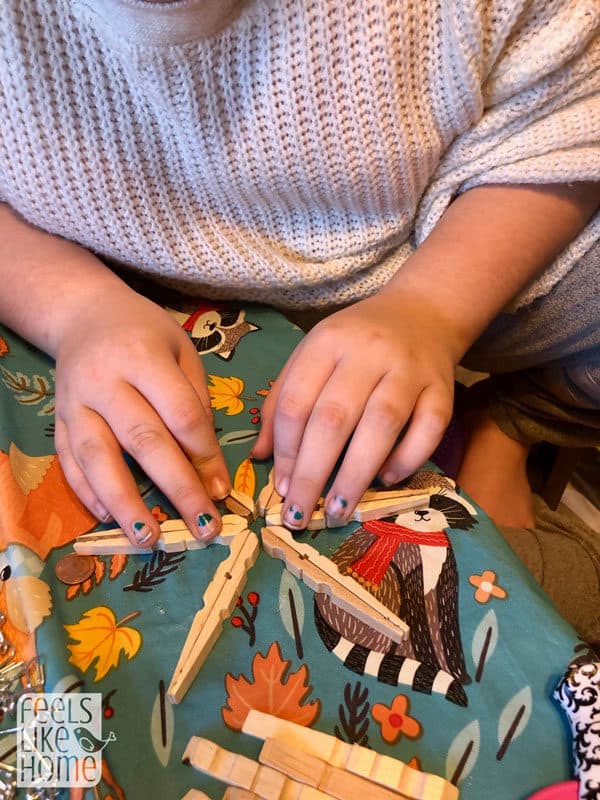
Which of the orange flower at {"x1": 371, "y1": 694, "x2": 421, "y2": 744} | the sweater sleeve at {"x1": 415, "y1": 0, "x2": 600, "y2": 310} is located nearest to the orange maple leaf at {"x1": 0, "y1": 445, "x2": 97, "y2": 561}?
the orange flower at {"x1": 371, "y1": 694, "x2": 421, "y2": 744}

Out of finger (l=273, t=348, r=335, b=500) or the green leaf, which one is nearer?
the green leaf

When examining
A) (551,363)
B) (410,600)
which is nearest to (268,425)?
(410,600)

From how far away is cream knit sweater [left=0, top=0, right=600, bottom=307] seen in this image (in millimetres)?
420

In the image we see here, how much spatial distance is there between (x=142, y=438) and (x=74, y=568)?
9 cm

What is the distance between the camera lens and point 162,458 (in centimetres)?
39

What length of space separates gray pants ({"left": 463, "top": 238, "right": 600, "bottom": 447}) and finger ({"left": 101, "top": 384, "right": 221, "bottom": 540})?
0.36 m

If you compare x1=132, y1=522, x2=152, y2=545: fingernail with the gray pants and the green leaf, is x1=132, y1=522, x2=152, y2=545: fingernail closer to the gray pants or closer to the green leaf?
the green leaf

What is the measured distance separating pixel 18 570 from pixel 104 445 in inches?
3.4

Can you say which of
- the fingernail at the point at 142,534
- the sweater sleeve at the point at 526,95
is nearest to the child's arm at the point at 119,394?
the fingernail at the point at 142,534

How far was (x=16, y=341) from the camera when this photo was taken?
0.50 metres

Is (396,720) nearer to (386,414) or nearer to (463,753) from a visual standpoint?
(463,753)

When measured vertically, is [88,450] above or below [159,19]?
below

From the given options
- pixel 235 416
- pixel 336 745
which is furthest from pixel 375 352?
pixel 336 745

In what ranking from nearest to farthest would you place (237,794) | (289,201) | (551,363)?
(237,794), (289,201), (551,363)
